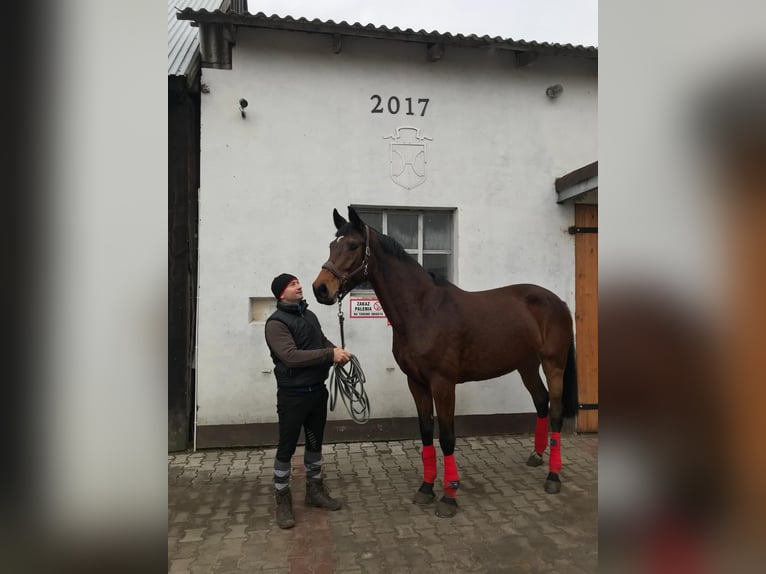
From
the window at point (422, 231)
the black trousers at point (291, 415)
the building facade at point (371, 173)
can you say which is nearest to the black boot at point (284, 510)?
the black trousers at point (291, 415)

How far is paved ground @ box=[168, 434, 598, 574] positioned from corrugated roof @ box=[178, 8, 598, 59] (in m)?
4.08

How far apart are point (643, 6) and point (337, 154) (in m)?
4.50

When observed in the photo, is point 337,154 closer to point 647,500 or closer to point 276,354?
point 276,354

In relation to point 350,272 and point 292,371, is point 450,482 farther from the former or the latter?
point 350,272

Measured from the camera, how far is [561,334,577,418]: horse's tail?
4.37 m

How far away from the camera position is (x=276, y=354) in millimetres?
3123

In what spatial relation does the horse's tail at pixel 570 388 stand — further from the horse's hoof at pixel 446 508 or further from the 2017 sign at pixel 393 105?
the 2017 sign at pixel 393 105

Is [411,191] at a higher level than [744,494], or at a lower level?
higher

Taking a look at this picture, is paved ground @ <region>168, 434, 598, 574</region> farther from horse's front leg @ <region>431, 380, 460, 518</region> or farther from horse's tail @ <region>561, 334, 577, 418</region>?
horse's tail @ <region>561, 334, 577, 418</region>

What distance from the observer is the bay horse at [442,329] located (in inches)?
132

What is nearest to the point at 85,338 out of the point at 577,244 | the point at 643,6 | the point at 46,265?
the point at 46,265

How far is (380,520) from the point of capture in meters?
3.22

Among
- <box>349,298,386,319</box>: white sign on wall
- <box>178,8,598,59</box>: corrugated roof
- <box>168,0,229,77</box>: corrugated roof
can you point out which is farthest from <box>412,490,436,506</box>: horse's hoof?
<box>178,8,598,59</box>: corrugated roof

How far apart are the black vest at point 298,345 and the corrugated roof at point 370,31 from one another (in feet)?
9.59
